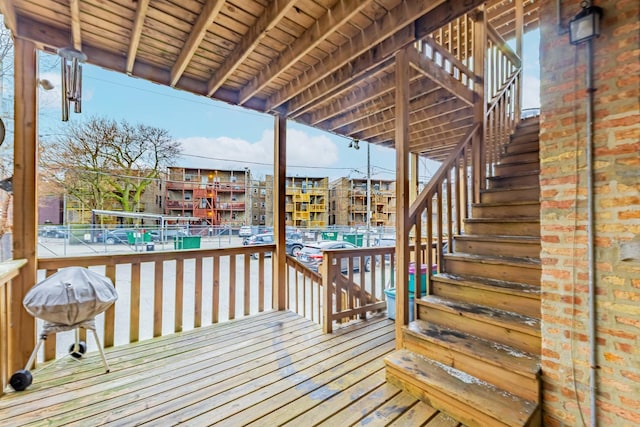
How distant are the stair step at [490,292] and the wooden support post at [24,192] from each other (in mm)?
3245

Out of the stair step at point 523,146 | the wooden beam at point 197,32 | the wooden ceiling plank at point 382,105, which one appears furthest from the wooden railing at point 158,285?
the stair step at point 523,146

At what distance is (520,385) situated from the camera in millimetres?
1591

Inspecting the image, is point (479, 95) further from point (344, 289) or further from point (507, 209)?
point (344, 289)

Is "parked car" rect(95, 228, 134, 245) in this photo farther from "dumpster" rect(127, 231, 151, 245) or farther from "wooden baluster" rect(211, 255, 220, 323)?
"wooden baluster" rect(211, 255, 220, 323)

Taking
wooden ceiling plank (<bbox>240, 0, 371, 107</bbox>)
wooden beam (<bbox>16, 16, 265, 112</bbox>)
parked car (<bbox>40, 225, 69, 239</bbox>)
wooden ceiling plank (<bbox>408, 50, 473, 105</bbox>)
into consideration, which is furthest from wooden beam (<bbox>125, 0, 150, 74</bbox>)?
wooden ceiling plank (<bbox>408, 50, 473, 105</bbox>)

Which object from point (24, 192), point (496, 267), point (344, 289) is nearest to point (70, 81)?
point (24, 192)

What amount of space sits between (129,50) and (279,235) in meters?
2.36

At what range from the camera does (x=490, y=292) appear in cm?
214

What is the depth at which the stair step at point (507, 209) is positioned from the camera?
2666 mm

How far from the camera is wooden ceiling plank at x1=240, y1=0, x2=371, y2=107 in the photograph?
1939 mm

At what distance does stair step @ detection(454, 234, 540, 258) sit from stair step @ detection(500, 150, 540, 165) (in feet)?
4.49

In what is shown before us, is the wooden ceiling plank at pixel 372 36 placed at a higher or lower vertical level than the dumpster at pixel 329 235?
higher

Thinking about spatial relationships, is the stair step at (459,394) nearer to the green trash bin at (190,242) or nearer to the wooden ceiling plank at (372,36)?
the wooden ceiling plank at (372,36)

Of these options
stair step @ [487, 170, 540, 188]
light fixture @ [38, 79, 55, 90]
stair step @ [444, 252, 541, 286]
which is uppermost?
light fixture @ [38, 79, 55, 90]
